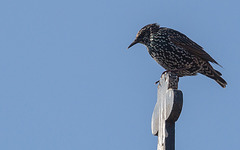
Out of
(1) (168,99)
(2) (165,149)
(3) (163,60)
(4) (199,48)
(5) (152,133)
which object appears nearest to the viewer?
(2) (165,149)

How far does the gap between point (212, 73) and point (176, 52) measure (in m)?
0.76

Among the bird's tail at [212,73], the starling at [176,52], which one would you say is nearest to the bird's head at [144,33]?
the starling at [176,52]

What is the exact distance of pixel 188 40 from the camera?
6523mm

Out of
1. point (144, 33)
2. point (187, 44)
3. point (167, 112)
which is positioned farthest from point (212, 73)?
point (167, 112)

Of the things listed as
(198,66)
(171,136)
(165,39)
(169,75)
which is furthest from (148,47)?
(171,136)

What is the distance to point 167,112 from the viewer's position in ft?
10.7

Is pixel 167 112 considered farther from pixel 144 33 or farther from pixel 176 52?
pixel 144 33

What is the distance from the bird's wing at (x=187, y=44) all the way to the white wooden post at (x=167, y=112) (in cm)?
274

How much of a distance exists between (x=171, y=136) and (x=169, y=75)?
55cm

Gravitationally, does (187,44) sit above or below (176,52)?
above

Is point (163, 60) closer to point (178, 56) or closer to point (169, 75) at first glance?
point (178, 56)

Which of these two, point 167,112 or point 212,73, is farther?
point 212,73

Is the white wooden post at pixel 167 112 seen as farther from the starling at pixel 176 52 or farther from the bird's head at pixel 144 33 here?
the bird's head at pixel 144 33

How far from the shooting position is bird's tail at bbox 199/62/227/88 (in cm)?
642
